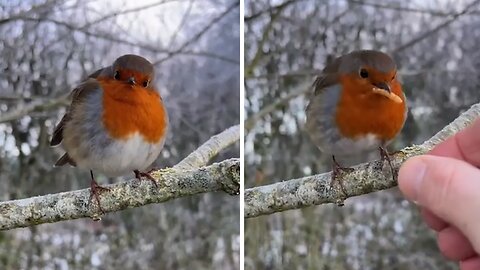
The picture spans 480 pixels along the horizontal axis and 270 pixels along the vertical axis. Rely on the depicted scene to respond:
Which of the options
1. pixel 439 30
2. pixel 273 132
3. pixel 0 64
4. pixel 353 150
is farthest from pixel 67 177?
pixel 439 30

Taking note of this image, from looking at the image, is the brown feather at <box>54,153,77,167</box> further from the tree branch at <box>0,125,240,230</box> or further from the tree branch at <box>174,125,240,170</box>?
the tree branch at <box>174,125,240,170</box>

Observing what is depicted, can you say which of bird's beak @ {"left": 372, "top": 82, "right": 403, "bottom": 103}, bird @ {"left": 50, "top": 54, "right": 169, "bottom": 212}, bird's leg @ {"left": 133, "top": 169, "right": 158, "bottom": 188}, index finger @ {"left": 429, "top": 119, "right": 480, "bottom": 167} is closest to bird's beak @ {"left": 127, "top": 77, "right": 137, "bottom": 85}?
bird @ {"left": 50, "top": 54, "right": 169, "bottom": 212}

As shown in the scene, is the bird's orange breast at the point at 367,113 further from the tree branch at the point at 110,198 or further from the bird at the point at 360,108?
the tree branch at the point at 110,198

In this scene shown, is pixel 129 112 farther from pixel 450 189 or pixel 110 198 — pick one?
pixel 450 189

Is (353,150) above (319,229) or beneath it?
above

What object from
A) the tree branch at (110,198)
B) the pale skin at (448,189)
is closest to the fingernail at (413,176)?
the pale skin at (448,189)

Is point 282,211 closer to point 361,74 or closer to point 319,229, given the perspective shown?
point 319,229
